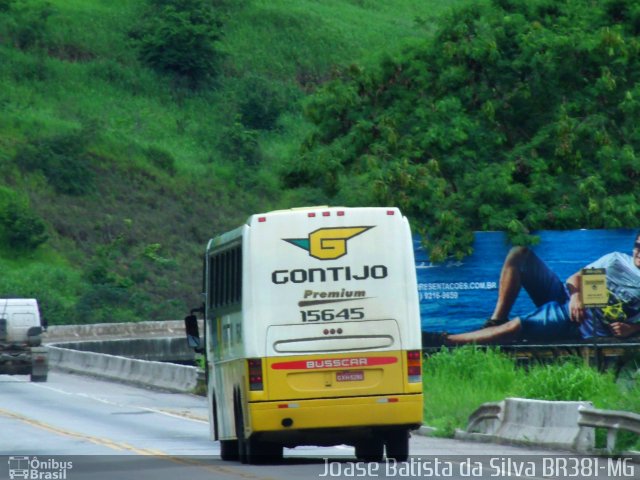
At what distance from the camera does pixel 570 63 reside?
3681 cm

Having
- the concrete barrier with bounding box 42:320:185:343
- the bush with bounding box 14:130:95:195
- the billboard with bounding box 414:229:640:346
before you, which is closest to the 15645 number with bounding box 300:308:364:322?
the billboard with bounding box 414:229:640:346

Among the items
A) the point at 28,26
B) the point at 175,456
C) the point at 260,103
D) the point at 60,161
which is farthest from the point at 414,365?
the point at 28,26

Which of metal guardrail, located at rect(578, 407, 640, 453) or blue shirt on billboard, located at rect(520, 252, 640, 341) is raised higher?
blue shirt on billboard, located at rect(520, 252, 640, 341)

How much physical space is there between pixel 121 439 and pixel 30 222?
4830cm

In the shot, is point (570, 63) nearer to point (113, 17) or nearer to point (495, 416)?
point (495, 416)

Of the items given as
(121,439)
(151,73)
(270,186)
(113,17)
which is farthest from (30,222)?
(121,439)

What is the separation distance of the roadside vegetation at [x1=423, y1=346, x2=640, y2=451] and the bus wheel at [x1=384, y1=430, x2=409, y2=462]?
2667mm

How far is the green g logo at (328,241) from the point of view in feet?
59.2

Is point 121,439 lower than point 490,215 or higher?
lower

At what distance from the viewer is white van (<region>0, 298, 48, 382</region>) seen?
40750mm

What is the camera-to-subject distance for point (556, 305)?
34.2 m

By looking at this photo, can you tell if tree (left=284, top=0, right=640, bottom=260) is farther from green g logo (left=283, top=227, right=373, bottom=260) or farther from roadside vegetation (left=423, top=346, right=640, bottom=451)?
green g logo (left=283, top=227, right=373, bottom=260)

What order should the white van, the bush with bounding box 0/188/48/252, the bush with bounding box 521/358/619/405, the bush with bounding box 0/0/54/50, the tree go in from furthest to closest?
the bush with bounding box 0/0/54/50 → the bush with bounding box 0/188/48/252 → the white van → the tree → the bush with bounding box 521/358/619/405

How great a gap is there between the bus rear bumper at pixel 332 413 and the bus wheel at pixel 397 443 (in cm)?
62
